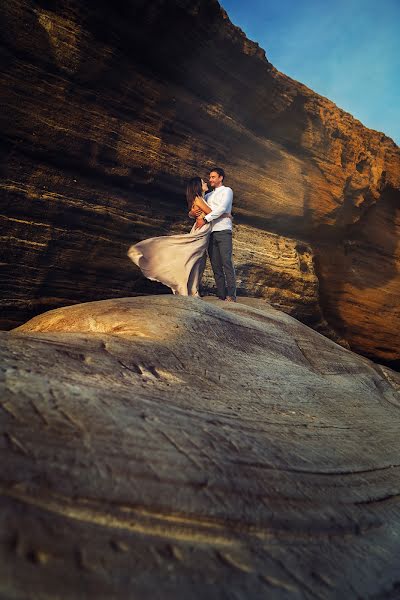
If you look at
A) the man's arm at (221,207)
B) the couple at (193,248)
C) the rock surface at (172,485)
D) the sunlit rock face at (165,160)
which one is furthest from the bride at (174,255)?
the rock surface at (172,485)

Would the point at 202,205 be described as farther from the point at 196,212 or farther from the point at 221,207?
the point at 221,207

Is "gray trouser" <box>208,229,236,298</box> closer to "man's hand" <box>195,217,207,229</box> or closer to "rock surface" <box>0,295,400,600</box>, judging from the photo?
"man's hand" <box>195,217,207,229</box>

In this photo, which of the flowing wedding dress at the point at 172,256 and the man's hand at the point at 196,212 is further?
the man's hand at the point at 196,212

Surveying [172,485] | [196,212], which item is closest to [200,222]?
[196,212]

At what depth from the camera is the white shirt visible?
6.73 meters

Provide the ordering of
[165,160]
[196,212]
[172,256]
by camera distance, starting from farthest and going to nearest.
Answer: [165,160] → [196,212] → [172,256]

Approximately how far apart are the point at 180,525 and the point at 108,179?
6.30 meters

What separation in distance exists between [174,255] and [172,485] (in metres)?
5.41

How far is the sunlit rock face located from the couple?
1.67 ft

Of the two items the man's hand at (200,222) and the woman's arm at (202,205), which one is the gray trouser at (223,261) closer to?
the man's hand at (200,222)

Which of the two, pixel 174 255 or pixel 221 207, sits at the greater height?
pixel 221 207

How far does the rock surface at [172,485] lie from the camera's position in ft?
3.82

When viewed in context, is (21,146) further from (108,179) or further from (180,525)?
(180,525)

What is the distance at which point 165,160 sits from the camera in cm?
738
